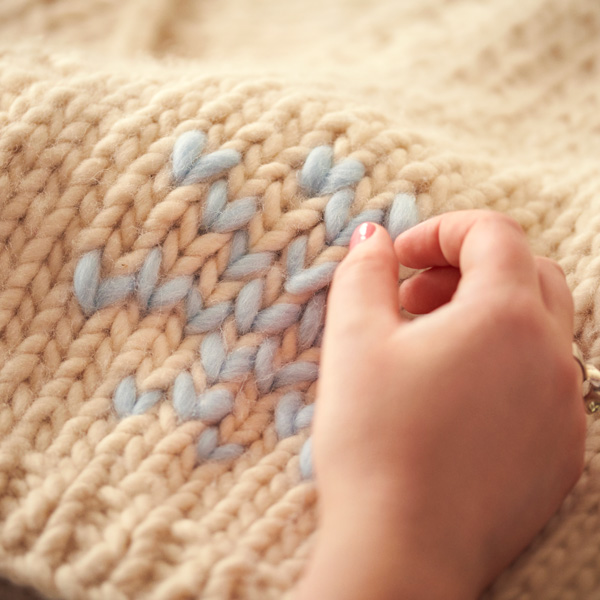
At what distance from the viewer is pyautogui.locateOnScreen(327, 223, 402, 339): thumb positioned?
528 millimetres

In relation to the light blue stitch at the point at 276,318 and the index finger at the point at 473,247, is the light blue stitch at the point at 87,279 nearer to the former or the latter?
the light blue stitch at the point at 276,318

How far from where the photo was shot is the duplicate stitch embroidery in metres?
0.61

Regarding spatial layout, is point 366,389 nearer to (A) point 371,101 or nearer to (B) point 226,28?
(A) point 371,101

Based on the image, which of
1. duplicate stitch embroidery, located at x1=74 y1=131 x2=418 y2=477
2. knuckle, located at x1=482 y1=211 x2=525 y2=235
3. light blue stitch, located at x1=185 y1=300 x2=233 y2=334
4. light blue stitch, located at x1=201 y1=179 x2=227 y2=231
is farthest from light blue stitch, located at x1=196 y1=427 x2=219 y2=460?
knuckle, located at x1=482 y1=211 x2=525 y2=235

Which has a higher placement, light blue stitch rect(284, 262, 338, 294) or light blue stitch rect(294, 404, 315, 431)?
light blue stitch rect(284, 262, 338, 294)

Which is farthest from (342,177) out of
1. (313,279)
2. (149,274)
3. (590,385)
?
(590,385)

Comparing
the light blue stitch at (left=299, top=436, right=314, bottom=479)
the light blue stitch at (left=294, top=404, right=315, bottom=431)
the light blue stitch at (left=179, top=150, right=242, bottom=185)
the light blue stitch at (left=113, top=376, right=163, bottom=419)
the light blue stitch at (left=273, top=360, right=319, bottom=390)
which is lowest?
the light blue stitch at (left=299, top=436, right=314, bottom=479)

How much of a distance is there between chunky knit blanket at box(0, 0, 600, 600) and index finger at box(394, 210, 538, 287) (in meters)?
0.05

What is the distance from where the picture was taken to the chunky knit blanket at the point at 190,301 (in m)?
0.55

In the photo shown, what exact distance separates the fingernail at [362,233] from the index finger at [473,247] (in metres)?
0.03

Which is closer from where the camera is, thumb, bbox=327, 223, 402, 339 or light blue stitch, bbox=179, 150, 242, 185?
thumb, bbox=327, 223, 402, 339

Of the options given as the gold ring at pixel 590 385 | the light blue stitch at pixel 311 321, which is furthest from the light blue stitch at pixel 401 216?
the gold ring at pixel 590 385

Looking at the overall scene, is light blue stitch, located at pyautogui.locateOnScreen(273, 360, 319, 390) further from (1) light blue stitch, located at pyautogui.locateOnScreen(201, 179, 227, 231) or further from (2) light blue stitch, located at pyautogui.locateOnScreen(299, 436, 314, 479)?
(1) light blue stitch, located at pyautogui.locateOnScreen(201, 179, 227, 231)

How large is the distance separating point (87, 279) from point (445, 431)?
15.2 inches
